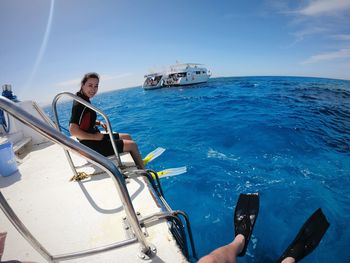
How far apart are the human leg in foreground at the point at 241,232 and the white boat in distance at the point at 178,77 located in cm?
4064

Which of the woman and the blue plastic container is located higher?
the woman

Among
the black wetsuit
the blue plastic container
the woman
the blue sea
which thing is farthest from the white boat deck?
the blue sea

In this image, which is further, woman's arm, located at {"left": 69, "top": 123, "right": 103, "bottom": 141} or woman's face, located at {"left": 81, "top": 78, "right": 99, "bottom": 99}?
woman's face, located at {"left": 81, "top": 78, "right": 99, "bottom": 99}

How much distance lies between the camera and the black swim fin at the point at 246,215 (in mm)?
2832

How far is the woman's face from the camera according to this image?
3009 millimetres

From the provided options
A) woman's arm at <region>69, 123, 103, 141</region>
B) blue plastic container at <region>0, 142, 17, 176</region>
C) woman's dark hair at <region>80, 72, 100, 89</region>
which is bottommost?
blue plastic container at <region>0, 142, 17, 176</region>

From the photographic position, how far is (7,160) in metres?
3.12

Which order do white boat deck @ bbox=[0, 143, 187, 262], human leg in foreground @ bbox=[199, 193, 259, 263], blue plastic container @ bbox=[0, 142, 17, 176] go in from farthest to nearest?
blue plastic container @ bbox=[0, 142, 17, 176]
human leg in foreground @ bbox=[199, 193, 259, 263]
white boat deck @ bbox=[0, 143, 187, 262]

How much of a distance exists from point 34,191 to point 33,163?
118 cm

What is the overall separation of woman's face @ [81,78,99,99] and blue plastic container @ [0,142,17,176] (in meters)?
1.48

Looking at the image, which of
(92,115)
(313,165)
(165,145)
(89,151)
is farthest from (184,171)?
(89,151)

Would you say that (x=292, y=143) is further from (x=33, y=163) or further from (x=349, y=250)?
(x=33, y=163)

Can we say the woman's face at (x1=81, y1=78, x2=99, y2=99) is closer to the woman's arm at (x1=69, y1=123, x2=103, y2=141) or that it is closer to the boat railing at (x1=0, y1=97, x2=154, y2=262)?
the woman's arm at (x1=69, y1=123, x2=103, y2=141)

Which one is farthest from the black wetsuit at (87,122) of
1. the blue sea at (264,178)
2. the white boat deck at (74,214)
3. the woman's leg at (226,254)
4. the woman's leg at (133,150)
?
the woman's leg at (226,254)
